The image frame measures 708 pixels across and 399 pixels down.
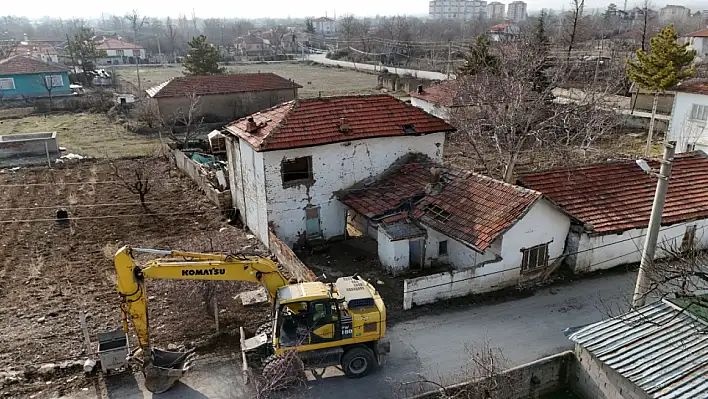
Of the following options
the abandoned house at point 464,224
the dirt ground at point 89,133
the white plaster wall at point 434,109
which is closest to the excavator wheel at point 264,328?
the abandoned house at point 464,224

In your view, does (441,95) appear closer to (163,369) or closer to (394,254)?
(394,254)

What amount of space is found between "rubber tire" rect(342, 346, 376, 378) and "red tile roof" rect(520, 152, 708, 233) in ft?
29.3

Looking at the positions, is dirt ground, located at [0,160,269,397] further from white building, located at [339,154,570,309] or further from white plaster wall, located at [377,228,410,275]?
white building, located at [339,154,570,309]

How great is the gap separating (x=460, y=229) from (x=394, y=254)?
90.9 inches

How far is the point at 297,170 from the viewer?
20.1 metres

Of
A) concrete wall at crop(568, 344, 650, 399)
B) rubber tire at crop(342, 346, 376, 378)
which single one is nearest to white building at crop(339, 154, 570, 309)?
rubber tire at crop(342, 346, 376, 378)

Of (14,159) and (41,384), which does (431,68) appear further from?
(41,384)

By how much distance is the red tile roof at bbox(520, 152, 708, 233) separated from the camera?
18.2 metres

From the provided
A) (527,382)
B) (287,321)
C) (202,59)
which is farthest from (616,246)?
(202,59)

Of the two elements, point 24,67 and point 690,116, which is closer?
point 690,116

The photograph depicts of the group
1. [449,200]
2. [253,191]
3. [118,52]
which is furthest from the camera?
[118,52]

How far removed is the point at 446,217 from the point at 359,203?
3357 millimetres

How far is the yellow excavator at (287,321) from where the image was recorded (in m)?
12.2

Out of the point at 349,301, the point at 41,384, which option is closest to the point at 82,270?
the point at 41,384
